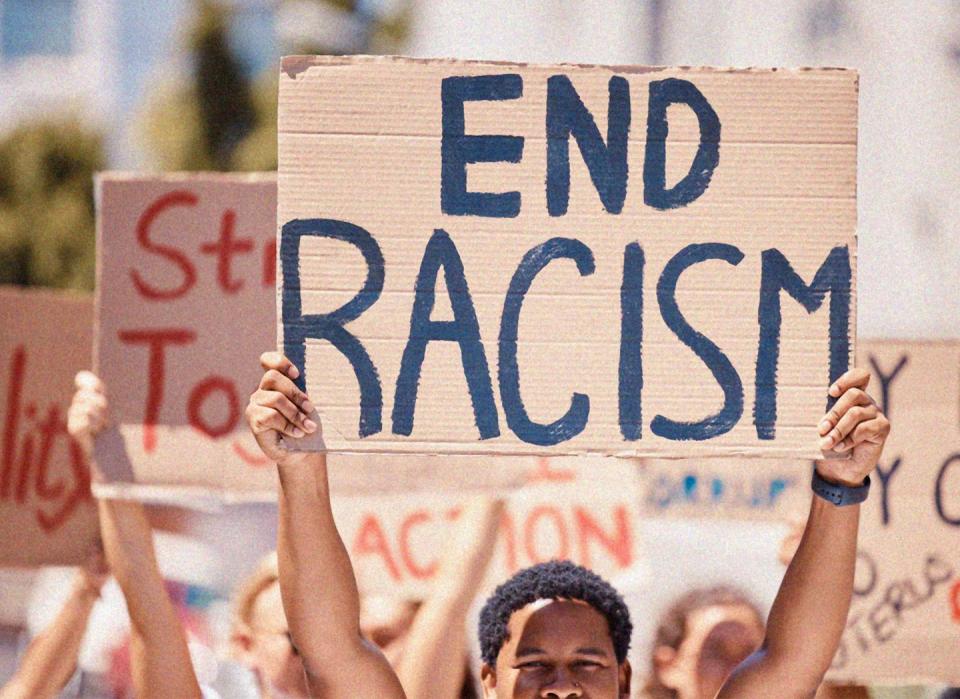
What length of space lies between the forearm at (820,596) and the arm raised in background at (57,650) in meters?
1.93

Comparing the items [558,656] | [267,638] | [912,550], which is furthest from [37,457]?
[912,550]

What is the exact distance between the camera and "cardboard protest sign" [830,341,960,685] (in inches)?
163

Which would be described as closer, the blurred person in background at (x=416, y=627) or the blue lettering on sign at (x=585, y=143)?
the blue lettering on sign at (x=585, y=143)

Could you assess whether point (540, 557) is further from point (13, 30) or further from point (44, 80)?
point (13, 30)

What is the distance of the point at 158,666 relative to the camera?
340 centimetres

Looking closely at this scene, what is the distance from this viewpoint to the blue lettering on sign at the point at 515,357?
9.11ft

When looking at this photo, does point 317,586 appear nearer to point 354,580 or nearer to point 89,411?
point 354,580

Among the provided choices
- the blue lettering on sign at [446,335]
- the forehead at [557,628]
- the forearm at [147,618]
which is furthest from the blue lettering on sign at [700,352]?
the forearm at [147,618]

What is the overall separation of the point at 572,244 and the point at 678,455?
403 mm

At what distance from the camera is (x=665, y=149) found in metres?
2.84

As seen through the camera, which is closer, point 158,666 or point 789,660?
point 789,660

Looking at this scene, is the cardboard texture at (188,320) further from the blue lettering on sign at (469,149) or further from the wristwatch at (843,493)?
the wristwatch at (843,493)

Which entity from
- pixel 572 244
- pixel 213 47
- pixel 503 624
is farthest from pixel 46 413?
pixel 213 47

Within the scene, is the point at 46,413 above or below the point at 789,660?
above
